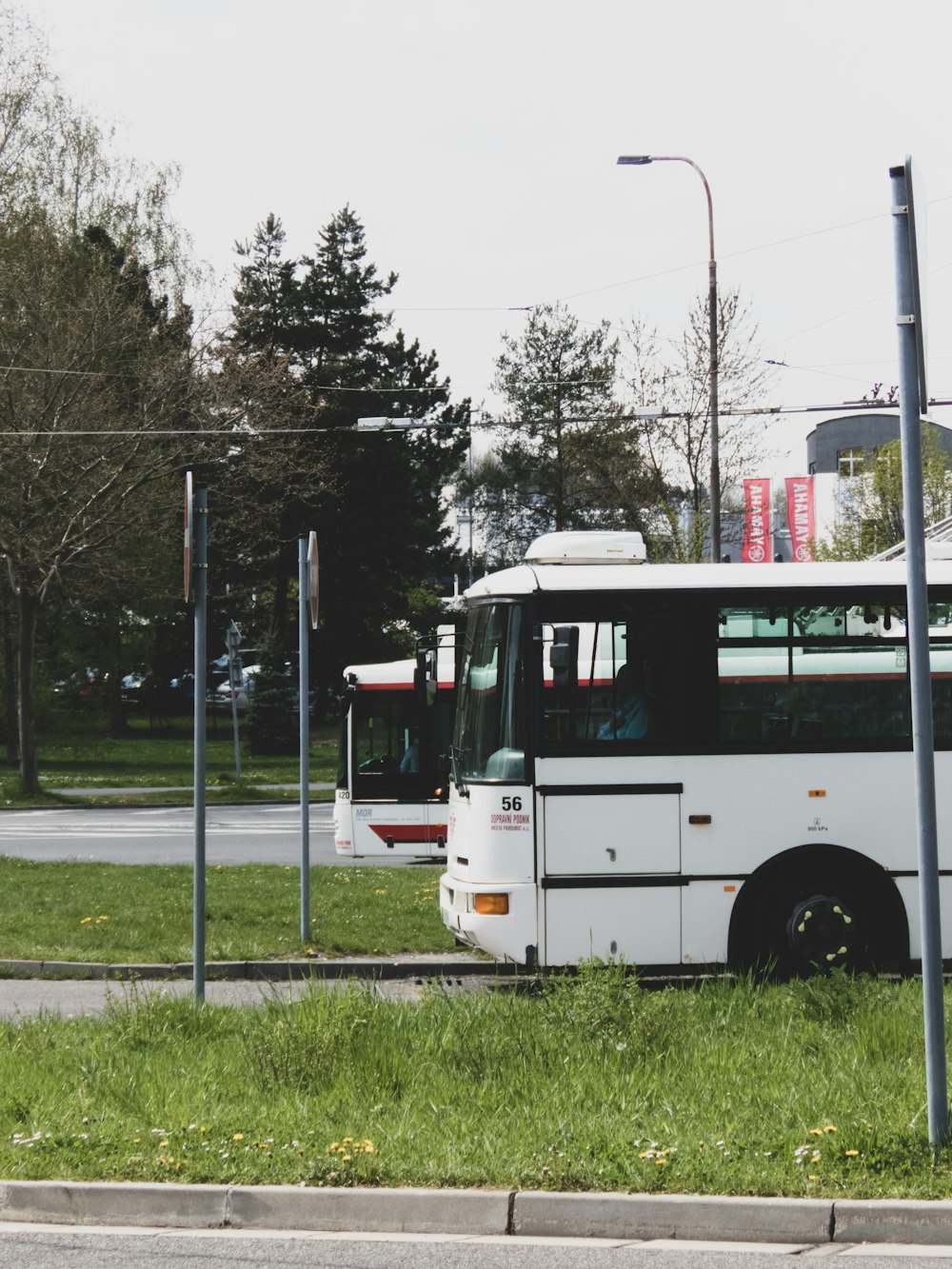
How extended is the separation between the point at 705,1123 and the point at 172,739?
51081 millimetres

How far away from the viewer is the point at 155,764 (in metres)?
43.8

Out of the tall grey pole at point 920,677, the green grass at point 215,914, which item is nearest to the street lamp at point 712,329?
the green grass at point 215,914

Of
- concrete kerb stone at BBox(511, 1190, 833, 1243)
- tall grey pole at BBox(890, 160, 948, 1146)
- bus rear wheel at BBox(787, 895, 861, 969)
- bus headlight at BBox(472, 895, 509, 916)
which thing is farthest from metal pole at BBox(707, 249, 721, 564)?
concrete kerb stone at BBox(511, 1190, 833, 1243)

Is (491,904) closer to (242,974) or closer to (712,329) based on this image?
(242,974)

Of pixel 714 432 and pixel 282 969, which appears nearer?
pixel 282 969

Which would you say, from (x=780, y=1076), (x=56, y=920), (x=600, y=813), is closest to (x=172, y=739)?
(x=56, y=920)

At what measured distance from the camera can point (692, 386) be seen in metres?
37.5

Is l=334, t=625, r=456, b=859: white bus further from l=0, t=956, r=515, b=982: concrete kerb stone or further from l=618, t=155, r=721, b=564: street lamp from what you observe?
l=0, t=956, r=515, b=982: concrete kerb stone

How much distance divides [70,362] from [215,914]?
19.7 metres

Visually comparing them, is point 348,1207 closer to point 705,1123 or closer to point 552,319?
point 705,1123

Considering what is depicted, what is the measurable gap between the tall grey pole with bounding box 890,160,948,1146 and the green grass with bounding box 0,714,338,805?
26914 mm

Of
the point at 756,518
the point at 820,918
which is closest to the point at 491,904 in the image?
the point at 820,918

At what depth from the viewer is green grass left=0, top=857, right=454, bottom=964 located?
1191 cm

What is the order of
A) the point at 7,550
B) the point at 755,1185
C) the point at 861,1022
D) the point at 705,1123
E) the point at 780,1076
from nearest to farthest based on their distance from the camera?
the point at 755,1185, the point at 705,1123, the point at 780,1076, the point at 861,1022, the point at 7,550
